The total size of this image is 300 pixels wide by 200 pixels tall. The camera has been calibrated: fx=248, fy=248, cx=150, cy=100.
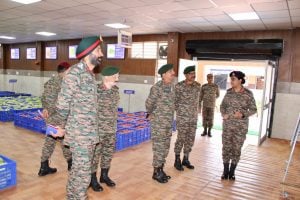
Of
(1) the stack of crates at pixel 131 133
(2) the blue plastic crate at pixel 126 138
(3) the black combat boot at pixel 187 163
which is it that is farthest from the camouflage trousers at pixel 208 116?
(3) the black combat boot at pixel 187 163

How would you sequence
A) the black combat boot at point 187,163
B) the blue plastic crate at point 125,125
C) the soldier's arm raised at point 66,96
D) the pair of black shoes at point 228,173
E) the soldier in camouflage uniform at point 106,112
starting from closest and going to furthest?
the soldier's arm raised at point 66,96 < the soldier in camouflage uniform at point 106,112 < the pair of black shoes at point 228,173 < the black combat boot at point 187,163 < the blue plastic crate at point 125,125

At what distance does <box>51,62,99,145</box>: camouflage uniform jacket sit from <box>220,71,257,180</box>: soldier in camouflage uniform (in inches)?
85.9

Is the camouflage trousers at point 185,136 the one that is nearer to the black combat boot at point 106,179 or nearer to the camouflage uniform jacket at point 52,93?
the black combat boot at point 106,179

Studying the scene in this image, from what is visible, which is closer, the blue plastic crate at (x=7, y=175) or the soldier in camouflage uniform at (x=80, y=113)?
the soldier in camouflage uniform at (x=80, y=113)

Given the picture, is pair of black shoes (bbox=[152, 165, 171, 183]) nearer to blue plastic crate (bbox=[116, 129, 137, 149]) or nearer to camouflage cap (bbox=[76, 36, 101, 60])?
blue plastic crate (bbox=[116, 129, 137, 149])

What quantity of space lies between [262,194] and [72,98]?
112 inches

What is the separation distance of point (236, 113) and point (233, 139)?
0.41 m

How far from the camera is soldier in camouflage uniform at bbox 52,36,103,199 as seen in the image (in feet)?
6.72

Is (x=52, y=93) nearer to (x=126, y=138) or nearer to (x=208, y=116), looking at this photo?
(x=126, y=138)

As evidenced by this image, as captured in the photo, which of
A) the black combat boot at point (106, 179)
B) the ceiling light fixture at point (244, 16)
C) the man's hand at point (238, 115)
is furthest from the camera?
the ceiling light fixture at point (244, 16)

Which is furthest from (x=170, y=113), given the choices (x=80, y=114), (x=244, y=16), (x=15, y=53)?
(x=15, y=53)

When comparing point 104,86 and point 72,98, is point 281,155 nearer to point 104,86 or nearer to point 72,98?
point 104,86

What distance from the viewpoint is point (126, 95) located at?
9.81 m

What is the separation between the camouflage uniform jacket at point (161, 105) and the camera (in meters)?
3.41
